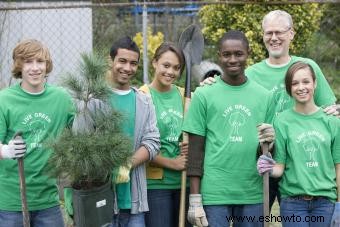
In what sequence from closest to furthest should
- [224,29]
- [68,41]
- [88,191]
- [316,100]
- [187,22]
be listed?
[88,191], [316,100], [224,29], [68,41], [187,22]

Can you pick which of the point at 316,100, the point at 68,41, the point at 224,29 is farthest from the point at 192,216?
the point at 68,41

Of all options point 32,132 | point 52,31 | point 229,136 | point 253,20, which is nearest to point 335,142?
point 229,136

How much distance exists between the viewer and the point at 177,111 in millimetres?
4344

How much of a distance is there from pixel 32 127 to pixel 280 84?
5.52 feet

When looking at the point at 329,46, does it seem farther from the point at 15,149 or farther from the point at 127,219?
the point at 15,149

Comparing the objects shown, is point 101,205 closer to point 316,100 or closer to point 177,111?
point 177,111

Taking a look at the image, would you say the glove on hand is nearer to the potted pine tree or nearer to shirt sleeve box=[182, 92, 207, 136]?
the potted pine tree

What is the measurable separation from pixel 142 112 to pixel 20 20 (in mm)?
5405

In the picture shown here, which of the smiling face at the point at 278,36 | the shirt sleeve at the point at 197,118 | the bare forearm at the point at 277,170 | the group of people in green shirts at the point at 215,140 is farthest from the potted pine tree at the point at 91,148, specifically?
the smiling face at the point at 278,36

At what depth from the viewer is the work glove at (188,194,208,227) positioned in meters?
3.86

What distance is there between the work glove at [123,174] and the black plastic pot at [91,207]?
0.41 feet

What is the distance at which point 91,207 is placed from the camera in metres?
3.59

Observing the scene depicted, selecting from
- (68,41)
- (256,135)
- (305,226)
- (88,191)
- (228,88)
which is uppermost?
(68,41)

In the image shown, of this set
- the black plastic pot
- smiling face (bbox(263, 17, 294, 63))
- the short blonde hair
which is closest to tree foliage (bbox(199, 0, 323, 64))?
smiling face (bbox(263, 17, 294, 63))
